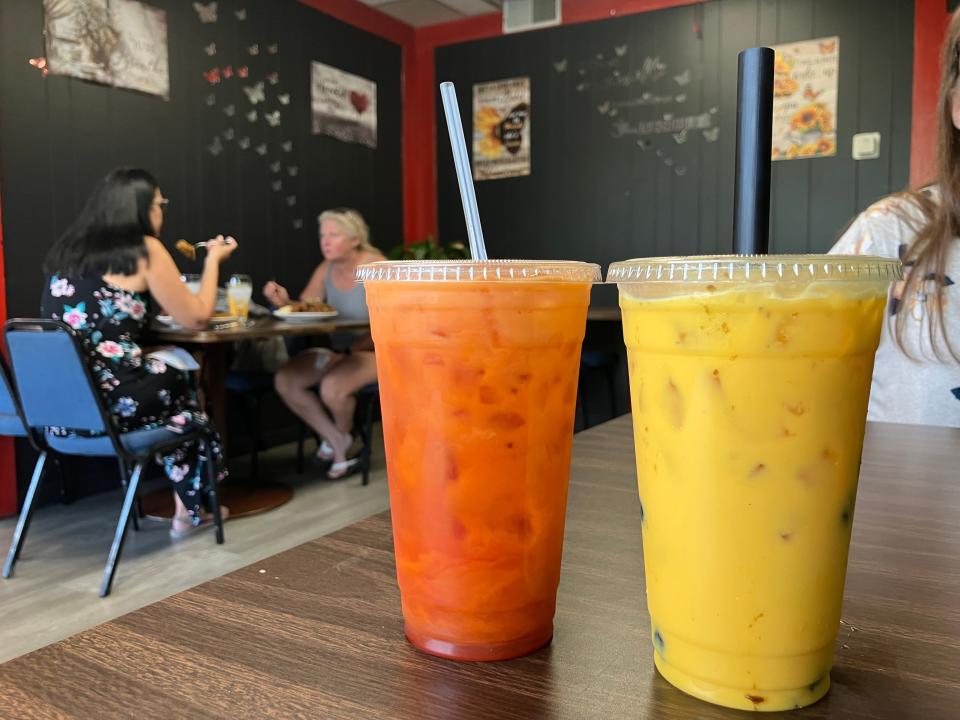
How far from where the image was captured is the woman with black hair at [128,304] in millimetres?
2836

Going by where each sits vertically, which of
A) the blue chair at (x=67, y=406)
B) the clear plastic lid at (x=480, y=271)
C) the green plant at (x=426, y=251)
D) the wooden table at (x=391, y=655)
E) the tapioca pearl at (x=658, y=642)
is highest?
the green plant at (x=426, y=251)

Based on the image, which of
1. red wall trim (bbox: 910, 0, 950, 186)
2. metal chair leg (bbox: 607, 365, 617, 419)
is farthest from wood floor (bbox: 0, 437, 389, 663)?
red wall trim (bbox: 910, 0, 950, 186)

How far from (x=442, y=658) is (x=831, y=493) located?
9.9 inches

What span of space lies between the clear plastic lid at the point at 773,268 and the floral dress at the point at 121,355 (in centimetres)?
268

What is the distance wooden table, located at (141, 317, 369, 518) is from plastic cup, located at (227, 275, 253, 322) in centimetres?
7

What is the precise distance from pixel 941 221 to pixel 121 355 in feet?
8.48

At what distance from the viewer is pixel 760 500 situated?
414 millimetres

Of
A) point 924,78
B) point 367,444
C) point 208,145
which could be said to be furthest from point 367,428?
point 924,78

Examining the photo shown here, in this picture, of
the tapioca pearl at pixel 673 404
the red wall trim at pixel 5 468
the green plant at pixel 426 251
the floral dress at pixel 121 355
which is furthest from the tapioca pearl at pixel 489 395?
the green plant at pixel 426 251

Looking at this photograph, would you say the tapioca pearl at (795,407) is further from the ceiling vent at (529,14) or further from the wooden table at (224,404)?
the ceiling vent at (529,14)

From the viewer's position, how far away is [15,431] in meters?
2.92

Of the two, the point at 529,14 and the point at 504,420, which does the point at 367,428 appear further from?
the point at 504,420

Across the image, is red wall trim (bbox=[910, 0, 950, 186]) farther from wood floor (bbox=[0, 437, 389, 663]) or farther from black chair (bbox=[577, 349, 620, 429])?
wood floor (bbox=[0, 437, 389, 663])

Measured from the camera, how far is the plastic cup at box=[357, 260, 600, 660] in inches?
19.0
